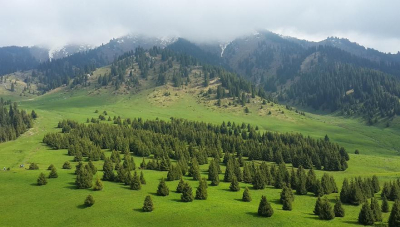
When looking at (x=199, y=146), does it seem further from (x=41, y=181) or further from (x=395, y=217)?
(x=395, y=217)

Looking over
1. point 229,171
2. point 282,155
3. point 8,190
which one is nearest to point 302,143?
point 282,155

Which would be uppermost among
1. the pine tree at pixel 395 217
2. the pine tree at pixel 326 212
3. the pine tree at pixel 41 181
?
the pine tree at pixel 395 217

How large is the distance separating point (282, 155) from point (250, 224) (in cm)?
8350

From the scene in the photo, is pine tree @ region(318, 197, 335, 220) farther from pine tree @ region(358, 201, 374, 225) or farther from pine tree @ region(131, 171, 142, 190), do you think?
pine tree @ region(131, 171, 142, 190)

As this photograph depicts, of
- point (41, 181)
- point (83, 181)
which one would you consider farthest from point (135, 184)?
point (41, 181)

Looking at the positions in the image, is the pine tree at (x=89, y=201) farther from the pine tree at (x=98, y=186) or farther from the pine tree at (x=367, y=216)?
the pine tree at (x=367, y=216)

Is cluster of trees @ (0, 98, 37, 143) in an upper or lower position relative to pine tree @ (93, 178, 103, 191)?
upper

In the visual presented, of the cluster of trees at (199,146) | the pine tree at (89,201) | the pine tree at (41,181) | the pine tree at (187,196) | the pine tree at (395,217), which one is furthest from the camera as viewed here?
the cluster of trees at (199,146)

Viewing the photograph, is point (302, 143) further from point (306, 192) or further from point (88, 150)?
point (88, 150)

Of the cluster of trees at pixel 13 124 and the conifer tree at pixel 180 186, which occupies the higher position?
the cluster of trees at pixel 13 124

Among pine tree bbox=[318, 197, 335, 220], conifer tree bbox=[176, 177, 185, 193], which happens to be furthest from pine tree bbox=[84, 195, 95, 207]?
pine tree bbox=[318, 197, 335, 220]

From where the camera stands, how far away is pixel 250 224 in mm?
59250

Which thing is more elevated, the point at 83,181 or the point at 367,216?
the point at 367,216

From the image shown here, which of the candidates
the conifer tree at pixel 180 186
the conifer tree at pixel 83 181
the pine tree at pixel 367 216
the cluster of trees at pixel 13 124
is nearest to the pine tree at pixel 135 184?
the conifer tree at pixel 180 186
